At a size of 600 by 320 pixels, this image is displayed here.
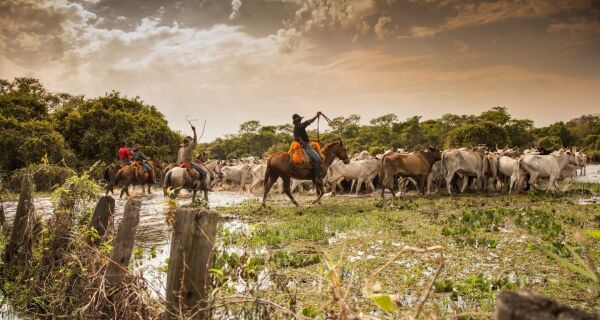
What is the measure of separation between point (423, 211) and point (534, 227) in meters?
3.68

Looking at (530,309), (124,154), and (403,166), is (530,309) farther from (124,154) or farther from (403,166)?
(124,154)

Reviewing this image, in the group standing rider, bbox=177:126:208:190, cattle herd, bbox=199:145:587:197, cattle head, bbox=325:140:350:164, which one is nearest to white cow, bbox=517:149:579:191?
cattle herd, bbox=199:145:587:197

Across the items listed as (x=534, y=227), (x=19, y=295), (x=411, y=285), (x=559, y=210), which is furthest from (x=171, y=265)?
(x=559, y=210)

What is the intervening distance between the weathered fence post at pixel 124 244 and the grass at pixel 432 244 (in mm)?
1295

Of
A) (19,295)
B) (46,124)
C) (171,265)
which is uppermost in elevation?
(46,124)

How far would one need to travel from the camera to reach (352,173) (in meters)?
21.1

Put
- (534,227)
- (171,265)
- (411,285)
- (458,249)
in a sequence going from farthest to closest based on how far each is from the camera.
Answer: (534,227)
(458,249)
(411,285)
(171,265)

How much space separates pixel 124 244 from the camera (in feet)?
13.4

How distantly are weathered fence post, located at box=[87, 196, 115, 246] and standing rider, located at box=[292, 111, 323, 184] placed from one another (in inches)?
348

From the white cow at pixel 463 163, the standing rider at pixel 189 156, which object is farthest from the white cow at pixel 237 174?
the white cow at pixel 463 163

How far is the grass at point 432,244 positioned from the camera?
4707 mm

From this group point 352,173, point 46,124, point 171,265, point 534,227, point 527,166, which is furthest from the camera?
point 46,124

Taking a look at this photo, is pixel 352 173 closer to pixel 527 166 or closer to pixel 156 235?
pixel 527 166

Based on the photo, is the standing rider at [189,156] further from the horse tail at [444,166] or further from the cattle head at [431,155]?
the horse tail at [444,166]
